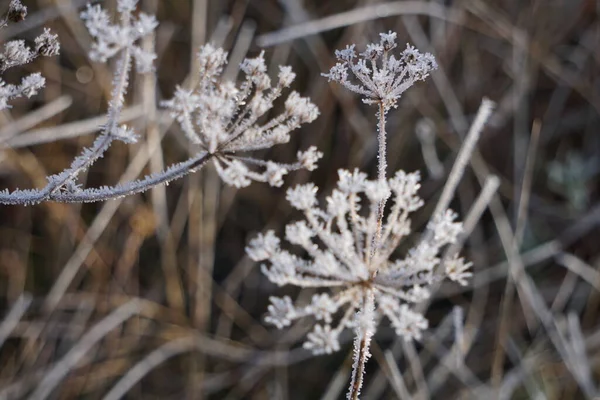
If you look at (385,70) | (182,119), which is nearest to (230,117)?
(182,119)

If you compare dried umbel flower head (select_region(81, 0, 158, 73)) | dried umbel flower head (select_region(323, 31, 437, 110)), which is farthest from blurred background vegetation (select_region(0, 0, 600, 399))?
dried umbel flower head (select_region(81, 0, 158, 73))

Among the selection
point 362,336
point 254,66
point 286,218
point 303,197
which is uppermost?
point 286,218

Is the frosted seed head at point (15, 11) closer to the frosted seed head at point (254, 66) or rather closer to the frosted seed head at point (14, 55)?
the frosted seed head at point (14, 55)

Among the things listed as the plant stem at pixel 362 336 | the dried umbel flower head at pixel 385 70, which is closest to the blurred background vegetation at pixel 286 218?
the plant stem at pixel 362 336

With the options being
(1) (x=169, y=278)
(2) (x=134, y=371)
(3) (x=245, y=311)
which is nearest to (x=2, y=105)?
(2) (x=134, y=371)

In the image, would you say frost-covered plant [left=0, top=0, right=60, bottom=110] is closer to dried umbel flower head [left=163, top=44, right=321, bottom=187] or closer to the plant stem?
dried umbel flower head [left=163, top=44, right=321, bottom=187]

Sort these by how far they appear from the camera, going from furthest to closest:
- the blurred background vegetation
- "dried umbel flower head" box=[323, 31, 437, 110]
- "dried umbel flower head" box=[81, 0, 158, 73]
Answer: the blurred background vegetation, "dried umbel flower head" box=[323, 31, 437, 110], "dried umbel flower head" box=[81, 0, 158, 73]


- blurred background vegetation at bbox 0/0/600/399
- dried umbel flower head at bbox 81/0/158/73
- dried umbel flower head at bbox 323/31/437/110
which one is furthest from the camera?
blurred background vegetation at bbox 0/0/600/399

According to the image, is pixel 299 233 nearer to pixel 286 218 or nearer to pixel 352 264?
pixel 352 264
